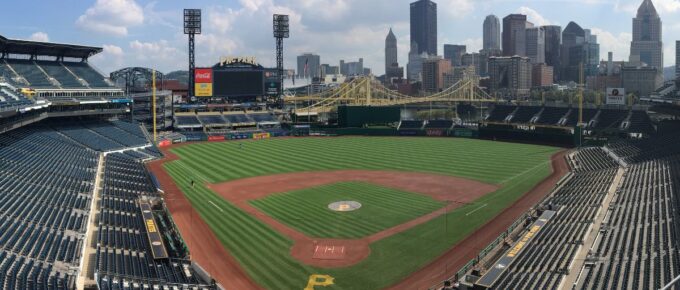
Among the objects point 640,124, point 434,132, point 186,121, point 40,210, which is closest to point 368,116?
point 434,132

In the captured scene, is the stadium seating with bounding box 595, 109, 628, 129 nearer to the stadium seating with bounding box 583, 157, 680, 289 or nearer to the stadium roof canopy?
the stadium seating with bounding box 583, 157, 680, 289

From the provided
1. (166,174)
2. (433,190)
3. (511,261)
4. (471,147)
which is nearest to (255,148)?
(166,174)

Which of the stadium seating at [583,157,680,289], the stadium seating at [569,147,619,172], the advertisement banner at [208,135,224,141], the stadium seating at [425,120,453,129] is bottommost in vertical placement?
the stadium seating at [583,157,680,289]

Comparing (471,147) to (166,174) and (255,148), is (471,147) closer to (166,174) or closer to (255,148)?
(255,148)

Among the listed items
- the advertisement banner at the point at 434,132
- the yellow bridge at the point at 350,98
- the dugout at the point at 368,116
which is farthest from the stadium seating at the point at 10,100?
the yellow bridge at the point at 350,98

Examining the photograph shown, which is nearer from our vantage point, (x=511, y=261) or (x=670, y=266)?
(x=670, y=266)

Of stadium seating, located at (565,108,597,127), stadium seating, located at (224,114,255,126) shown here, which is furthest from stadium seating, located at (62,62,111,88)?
stadium seating, located at (565,108,597,127)

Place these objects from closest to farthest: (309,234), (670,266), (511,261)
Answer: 1. (670,266)
2. (511,261)
3. (309,234)
